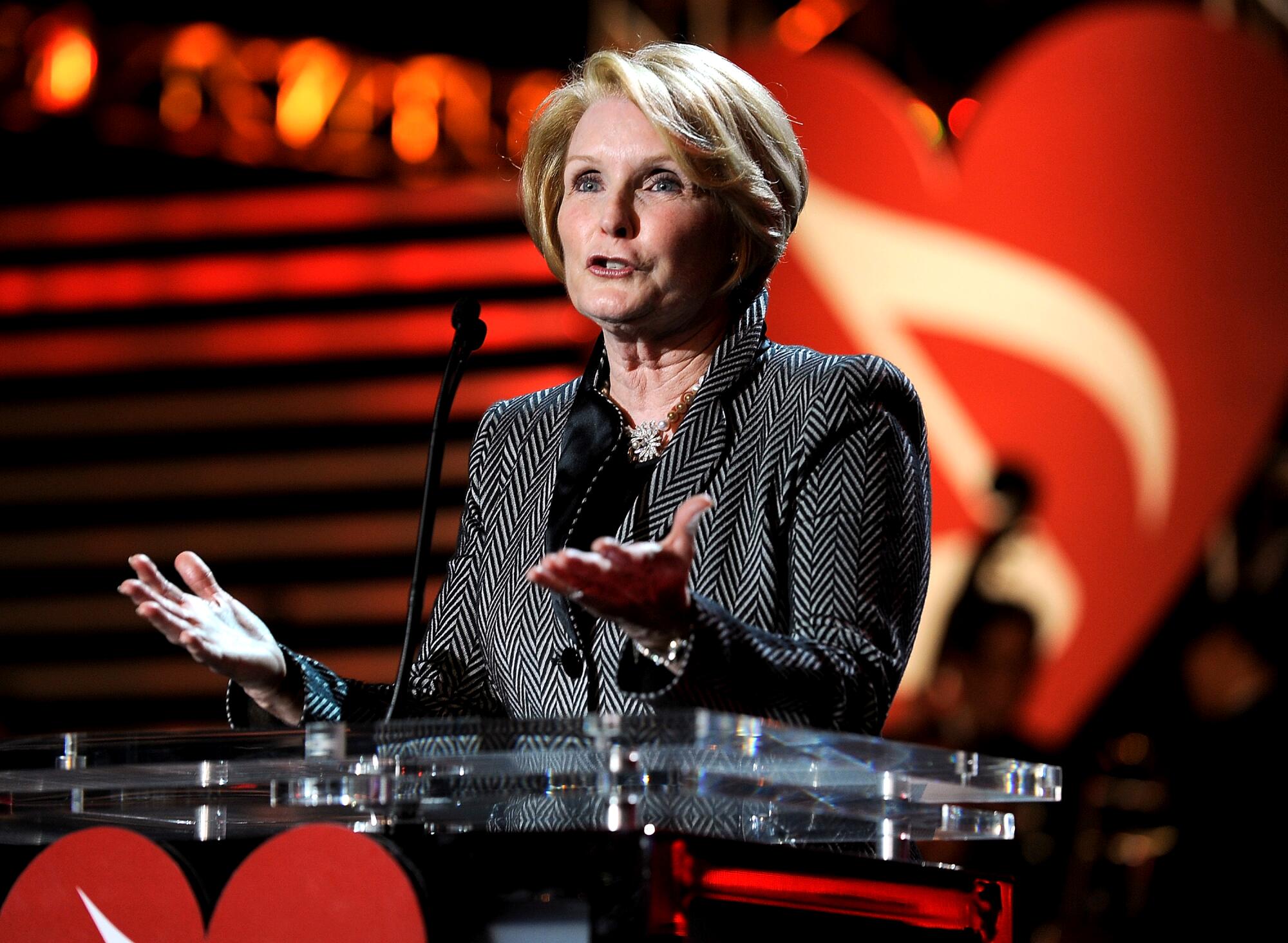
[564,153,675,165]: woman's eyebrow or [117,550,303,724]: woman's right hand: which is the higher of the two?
[564,153,675,165]: woman's eyebrow

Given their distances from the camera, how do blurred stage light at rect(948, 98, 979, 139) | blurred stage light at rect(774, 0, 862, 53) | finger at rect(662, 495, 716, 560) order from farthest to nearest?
blurred stage light at rect(774, 0, 862, 53) → blurred stage light at rect(948, 98, 979, 139) → finger at rect(662, 495, 716, 560)

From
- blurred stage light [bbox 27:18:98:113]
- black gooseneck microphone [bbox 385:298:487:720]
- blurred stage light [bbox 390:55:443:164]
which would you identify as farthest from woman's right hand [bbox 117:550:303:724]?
blurred stage light [bbox 27:18:98:113]

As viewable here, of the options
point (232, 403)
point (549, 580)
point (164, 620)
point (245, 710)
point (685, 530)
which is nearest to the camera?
point (549, 580)

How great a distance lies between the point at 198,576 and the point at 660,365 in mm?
559

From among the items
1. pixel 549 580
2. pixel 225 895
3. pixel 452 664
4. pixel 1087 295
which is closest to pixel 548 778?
pixel 549 580

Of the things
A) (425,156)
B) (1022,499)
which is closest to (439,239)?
(425,156)

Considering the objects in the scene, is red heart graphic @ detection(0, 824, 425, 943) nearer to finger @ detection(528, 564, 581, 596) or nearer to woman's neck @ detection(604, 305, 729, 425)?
finger @ detection(528, 564, 581, 596)

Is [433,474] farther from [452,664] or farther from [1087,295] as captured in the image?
[1087,295]

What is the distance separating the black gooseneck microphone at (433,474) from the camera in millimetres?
1421

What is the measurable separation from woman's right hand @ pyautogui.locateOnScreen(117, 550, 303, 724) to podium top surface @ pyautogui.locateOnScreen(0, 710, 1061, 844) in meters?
0.16

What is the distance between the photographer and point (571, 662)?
4.98 ft

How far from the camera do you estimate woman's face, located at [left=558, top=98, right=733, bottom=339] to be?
1.63 metres

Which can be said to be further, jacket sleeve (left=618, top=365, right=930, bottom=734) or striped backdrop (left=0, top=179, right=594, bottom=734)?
striped backdrop (left=0, top=179, right=594, bottom=734)

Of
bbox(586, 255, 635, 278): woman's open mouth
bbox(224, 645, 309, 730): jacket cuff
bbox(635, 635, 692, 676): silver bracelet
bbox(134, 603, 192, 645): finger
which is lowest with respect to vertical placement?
bbox(224, 645, 309, 730): jacket cuff
